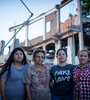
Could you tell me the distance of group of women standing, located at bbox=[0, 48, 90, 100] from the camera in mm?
3061

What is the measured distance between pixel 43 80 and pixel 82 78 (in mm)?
808

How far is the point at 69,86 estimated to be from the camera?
3.33 metres

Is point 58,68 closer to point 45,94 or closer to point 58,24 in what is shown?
point 45,94

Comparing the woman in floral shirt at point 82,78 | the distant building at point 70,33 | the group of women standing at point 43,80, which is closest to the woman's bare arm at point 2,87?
the group of women standing at point 43,80

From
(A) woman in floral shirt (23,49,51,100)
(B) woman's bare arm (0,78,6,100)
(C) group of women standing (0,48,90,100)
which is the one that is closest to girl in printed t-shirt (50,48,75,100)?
(C) group of women standing (0,48,90,100)

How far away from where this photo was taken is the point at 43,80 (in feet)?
10.2

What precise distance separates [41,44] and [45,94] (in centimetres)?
1343

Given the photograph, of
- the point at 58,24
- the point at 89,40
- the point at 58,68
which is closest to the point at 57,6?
the point at 58,24

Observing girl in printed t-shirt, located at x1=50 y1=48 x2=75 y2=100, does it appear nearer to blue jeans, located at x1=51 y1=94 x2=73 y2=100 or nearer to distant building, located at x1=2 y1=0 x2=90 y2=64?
blue jeans, located at x1=51 y1=94 x2=73 y2=100

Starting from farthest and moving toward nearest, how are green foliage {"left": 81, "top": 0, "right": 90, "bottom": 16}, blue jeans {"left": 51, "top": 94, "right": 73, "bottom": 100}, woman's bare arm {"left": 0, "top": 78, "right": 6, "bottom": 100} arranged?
green foliage {"left": 81, "top": 0, "right": 90, "bottom": 16}
blue jeans {"left": 51, "top": 94, "right": 73, "bottom": 100}
woman's bare arm {"left": 0, "top": 78, "right": 6, "bottom": 100}

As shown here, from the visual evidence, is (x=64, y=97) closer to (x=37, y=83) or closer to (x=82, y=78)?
(x=82, y=78)

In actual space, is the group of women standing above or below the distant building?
below

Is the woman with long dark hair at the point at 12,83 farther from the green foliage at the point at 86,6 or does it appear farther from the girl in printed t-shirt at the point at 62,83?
the green foliage at the point at 86,6

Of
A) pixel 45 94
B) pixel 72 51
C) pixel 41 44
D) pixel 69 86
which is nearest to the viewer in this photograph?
pixel 45 94
